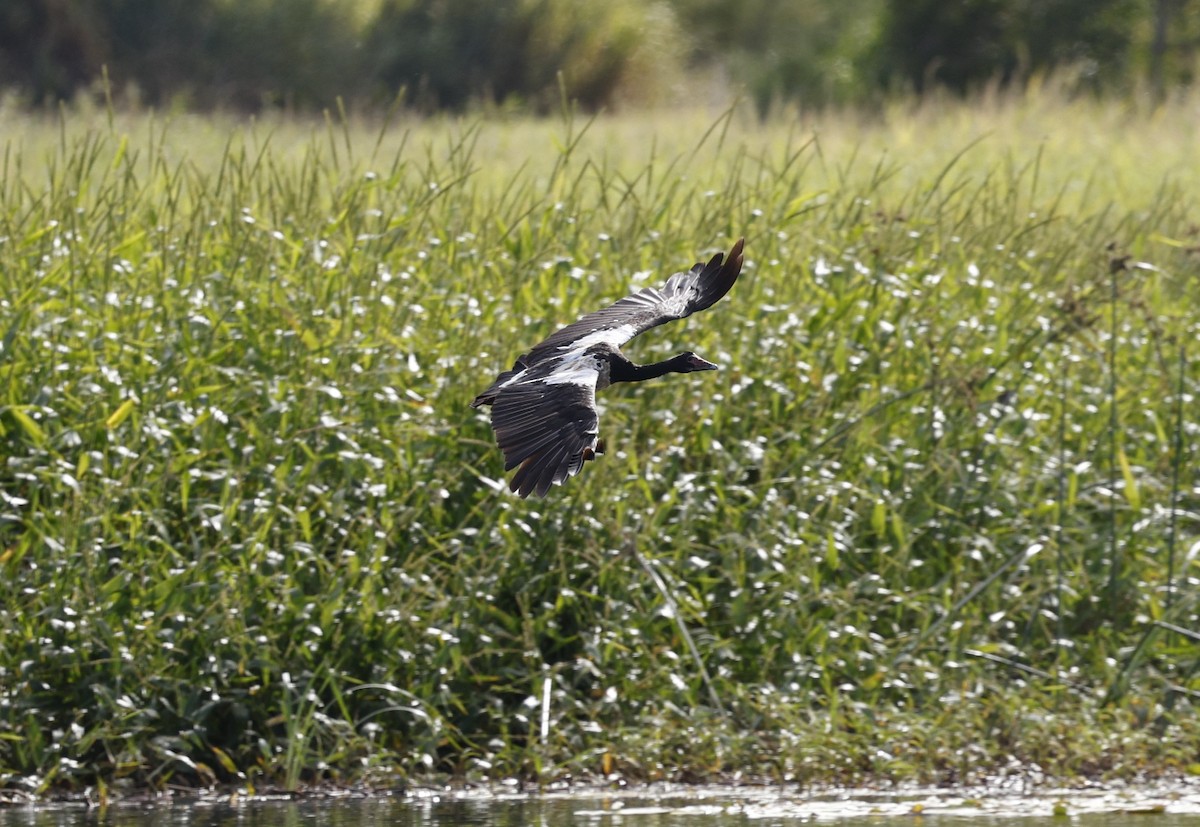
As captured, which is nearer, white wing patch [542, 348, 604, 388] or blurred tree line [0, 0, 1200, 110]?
white wing patch [542, 348, 604, 388]

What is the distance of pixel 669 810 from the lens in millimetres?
5160

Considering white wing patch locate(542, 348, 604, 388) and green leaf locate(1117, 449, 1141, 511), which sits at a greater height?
white wing patch locate(542, 348, 604, 388)

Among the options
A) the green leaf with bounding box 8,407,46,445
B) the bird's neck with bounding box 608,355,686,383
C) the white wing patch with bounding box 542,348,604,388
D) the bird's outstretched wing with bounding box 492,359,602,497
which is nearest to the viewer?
the bird's outstretched wing with bounding box 492,359,602,497

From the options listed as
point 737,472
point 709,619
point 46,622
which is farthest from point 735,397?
point 46,622

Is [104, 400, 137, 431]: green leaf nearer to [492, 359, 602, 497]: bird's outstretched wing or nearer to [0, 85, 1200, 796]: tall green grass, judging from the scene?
[0, 85, 1200, 796]: tall green grass

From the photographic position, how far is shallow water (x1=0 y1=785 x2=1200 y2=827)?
500cm

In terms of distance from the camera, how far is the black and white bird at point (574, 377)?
12.3 ft

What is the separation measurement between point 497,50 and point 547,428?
19.0m

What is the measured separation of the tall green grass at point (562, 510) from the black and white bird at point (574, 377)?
3.33 feet

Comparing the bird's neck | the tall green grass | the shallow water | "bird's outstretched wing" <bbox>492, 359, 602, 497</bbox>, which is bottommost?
the shallow water

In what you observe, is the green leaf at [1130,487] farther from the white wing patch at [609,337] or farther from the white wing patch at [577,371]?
the white wing patch at [577,371]

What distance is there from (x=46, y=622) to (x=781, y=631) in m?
2.21

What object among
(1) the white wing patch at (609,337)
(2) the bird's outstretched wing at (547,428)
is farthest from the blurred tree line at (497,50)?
(2) the bird's outstretched wing at (547,428)

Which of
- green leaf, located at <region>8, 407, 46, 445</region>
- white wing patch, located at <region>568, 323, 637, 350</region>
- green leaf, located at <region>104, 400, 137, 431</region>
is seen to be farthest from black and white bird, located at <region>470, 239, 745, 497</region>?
green leaf, located at <region>8, 407, 46, 445</region>
